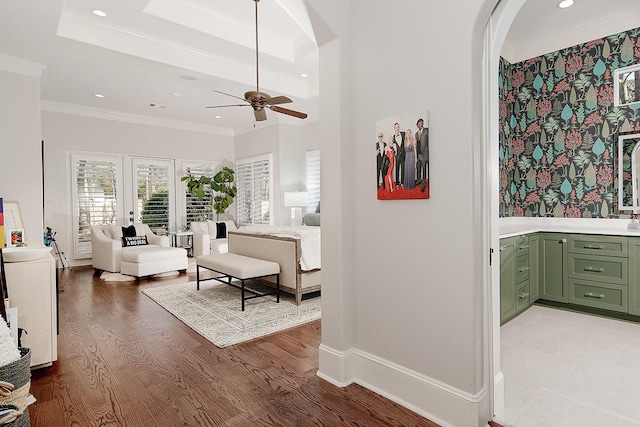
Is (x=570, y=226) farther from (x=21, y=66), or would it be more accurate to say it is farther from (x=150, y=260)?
(x=21, y=66)

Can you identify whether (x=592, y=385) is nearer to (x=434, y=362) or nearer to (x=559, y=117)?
(x=434, y=362)

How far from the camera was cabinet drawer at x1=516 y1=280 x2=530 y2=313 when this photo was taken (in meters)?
3.59

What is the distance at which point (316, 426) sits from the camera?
184 centimetres

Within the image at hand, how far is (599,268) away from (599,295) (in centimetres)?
27

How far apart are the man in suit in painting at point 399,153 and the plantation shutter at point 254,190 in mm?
6000

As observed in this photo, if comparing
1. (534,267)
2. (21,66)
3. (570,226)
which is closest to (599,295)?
(534,267)

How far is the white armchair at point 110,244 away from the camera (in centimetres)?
578

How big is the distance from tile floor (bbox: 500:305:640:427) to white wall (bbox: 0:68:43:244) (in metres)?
5.35

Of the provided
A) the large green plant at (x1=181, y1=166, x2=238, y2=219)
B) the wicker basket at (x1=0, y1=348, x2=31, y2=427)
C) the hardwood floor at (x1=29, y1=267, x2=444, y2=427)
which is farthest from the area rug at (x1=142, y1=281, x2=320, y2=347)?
the large green plant at (x1=181, y1=166, x2=238, y2=219)

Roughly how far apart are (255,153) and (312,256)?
4.81 metres

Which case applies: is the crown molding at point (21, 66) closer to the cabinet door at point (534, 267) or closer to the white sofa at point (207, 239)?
the white sofa at point (207, 239)

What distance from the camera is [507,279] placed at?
3336 mm

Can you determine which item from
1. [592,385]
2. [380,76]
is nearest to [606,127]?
[592,385]

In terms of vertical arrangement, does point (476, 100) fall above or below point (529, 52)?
below
